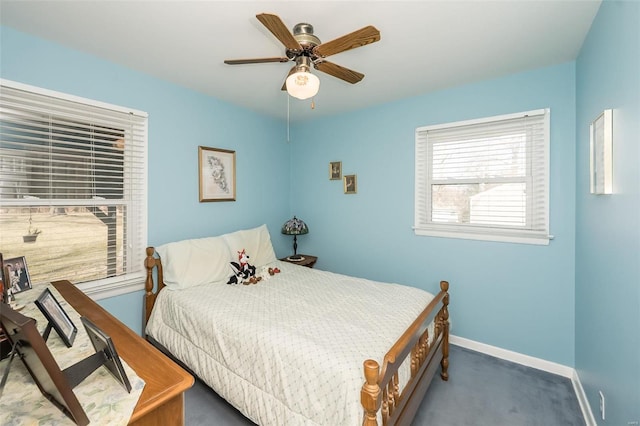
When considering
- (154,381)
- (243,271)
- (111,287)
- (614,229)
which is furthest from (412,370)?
(111,287)

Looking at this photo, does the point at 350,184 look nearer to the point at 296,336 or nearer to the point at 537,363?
the point at 296,336

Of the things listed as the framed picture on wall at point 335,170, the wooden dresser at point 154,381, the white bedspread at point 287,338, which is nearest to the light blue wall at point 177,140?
the framed picture on wall at point 335,170

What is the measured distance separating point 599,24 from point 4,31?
146 inches

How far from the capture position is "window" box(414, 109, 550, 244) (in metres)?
2.44

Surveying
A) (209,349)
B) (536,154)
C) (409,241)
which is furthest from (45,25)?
(536,154)

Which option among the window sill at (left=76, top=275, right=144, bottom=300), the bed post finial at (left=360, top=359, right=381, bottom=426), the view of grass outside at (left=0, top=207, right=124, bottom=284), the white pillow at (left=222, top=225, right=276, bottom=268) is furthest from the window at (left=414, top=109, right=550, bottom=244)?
the view of grass outside at (left=0, top=207, right=124, bottom=284)

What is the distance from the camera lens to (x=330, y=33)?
6.22 ft

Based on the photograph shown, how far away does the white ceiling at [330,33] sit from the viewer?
5.49ft

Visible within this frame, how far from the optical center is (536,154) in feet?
8.00

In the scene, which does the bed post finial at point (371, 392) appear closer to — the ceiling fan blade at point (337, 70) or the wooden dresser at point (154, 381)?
the wooden dresser at point (154, 381)

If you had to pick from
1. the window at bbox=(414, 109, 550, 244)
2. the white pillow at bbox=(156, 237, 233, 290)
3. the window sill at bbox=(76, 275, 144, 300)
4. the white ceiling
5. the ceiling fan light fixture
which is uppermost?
the white ceiling

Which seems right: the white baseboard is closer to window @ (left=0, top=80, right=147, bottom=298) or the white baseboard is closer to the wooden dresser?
the wooden dresser

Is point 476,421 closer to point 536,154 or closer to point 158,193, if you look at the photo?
point 536,154

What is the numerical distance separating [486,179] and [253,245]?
7.89ft
